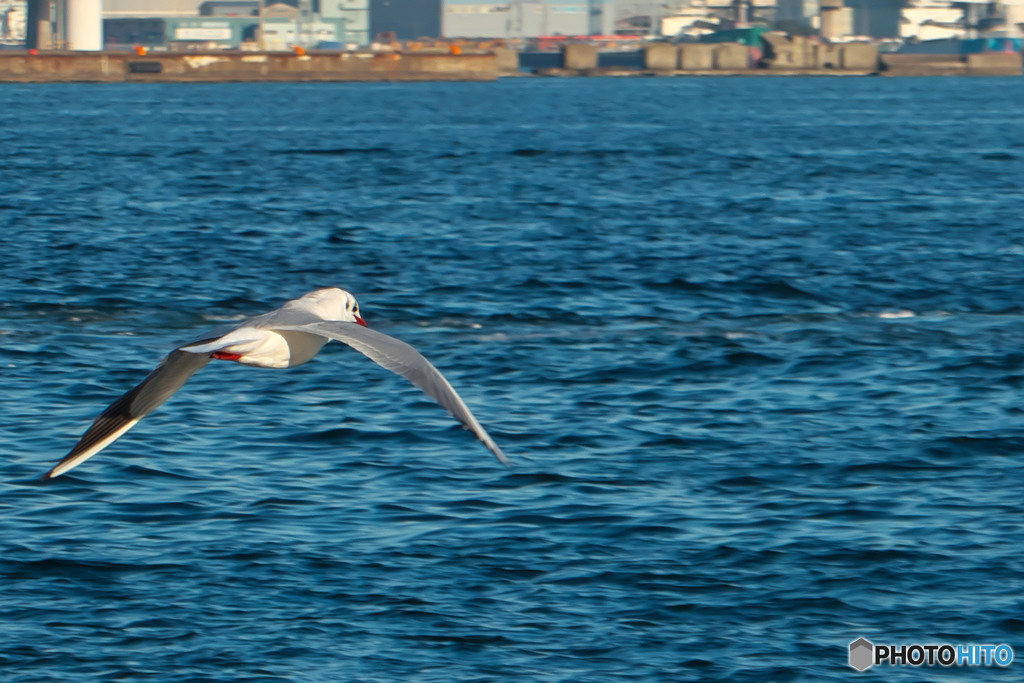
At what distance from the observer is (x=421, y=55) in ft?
502

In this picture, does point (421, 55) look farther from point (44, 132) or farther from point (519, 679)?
point (519, 679)

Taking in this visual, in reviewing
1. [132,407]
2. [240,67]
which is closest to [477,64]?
[240,67]

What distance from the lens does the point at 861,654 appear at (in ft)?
38.2

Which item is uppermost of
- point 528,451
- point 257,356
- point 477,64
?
point 477,64

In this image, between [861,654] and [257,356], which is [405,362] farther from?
[861,654]

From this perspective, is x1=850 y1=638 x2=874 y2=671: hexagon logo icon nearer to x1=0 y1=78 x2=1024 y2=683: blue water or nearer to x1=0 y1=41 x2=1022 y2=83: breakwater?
x1=0 y1=78 x2=1024 y2=683: blue water

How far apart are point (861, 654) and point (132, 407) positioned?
18.9 feet

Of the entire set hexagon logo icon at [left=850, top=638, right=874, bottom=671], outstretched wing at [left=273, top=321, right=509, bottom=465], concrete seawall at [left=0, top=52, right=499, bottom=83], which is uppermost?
concrete seawall at [left=0, top=52, right=499, bottom=83]

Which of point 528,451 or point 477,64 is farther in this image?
point 477,64

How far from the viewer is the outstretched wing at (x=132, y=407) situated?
9.97 m

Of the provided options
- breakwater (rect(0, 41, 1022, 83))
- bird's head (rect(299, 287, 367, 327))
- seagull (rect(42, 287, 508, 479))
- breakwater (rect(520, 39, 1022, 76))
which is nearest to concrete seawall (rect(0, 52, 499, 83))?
breakwater (rect(0, 41, 1022, 83))

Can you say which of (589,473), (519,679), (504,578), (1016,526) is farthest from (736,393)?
(519,679)

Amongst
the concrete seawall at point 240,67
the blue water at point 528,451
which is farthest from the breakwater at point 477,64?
the blue water at point 528,451

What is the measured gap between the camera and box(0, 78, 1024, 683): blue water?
12.0 m
